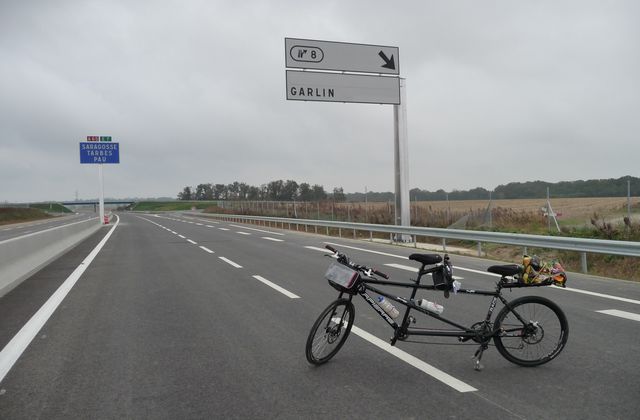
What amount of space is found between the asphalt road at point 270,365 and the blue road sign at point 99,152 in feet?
112

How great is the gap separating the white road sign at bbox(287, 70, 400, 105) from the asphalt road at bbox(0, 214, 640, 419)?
482 inches

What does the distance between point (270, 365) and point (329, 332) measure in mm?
637

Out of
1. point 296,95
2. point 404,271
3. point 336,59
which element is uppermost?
point 336,59

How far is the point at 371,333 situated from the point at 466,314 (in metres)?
1.63

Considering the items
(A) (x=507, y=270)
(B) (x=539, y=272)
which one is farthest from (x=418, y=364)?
(B) (x=539, y=272)

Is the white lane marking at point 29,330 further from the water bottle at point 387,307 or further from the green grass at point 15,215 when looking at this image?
the green grass at point 15,215

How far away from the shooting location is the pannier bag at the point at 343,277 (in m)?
4.27

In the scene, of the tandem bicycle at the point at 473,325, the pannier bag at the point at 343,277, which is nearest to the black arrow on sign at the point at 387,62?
the tandem bicycle at the point at 473,325

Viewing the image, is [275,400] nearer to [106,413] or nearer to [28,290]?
[106,413]

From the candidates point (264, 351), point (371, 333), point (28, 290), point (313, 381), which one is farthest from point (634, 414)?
point (28, 290)

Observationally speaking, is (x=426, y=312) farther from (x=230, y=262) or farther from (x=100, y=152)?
(x=100, y=152)

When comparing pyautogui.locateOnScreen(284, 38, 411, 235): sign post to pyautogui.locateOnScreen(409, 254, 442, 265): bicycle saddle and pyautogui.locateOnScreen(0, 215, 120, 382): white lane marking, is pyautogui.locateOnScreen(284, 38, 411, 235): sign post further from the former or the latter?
pyautogui.locateOnScreen(409, 254, 442, 265): bicycle saddle

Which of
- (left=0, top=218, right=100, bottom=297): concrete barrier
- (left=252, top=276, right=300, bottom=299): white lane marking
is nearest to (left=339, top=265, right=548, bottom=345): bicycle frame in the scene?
(left=252, top=276, right=300, bottom=299): white lane marking

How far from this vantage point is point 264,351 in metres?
4.90
